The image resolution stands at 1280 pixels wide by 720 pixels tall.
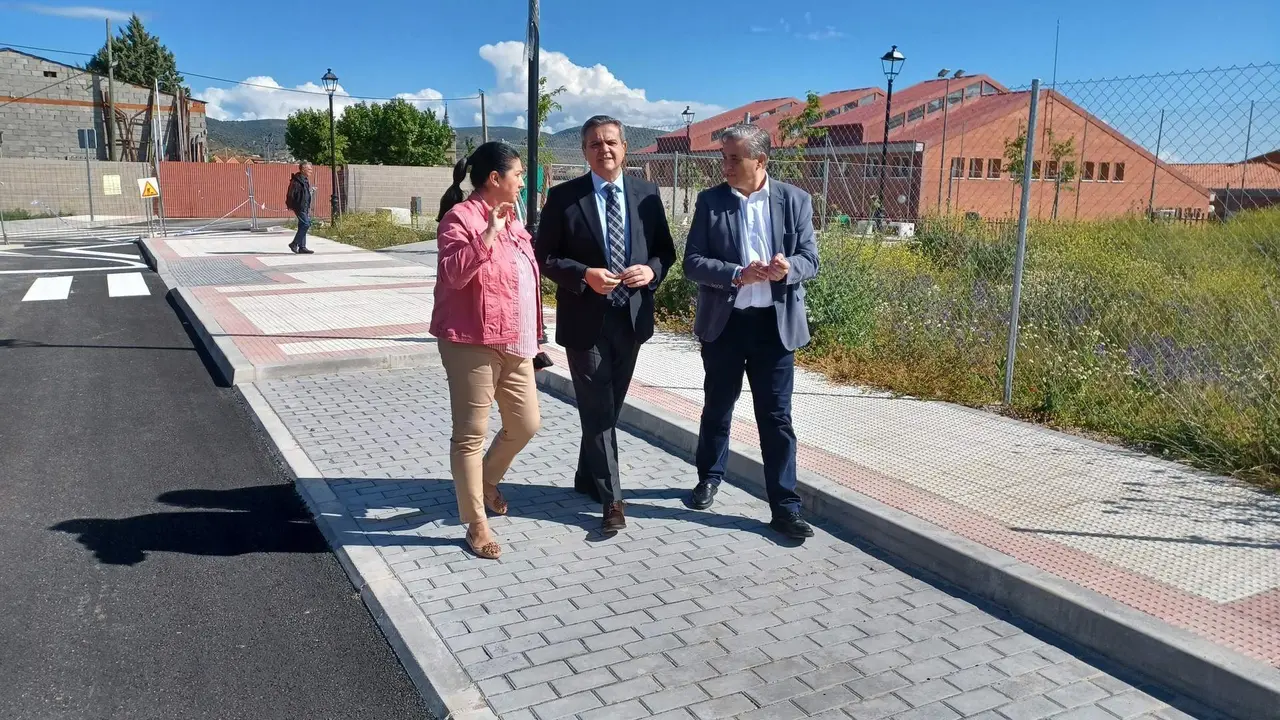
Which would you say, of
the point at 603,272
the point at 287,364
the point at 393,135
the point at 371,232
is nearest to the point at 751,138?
the point at 603,272

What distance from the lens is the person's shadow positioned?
4.45 m

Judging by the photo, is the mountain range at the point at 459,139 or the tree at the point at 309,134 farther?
the tree at the point at 309,134

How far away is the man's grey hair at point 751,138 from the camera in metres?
4.37

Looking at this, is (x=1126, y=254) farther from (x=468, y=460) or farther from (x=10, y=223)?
(x=10, y=223)

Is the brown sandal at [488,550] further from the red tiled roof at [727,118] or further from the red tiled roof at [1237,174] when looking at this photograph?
the red tiled roof at [727,118]

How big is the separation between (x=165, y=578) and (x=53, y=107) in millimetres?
52715

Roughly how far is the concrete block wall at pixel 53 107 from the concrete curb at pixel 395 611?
168 feet

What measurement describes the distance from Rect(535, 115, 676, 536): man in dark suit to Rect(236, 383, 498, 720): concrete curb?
1128mm

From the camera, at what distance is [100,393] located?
758 cm

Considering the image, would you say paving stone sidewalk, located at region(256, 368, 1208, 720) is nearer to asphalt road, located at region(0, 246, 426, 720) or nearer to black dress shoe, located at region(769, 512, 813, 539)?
black dress shoe, located at region(769, 512, 813, 539)

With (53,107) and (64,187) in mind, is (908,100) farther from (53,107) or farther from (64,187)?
(53,107)

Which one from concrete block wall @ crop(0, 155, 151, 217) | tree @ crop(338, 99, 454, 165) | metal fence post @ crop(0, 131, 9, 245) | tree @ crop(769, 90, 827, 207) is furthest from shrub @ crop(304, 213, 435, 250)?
tree @ crop(338, 99, 454, 165)

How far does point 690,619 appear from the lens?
3.74m

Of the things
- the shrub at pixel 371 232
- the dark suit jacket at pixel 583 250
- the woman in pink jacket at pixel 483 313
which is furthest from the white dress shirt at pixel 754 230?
the shrub at pixel 371 232
